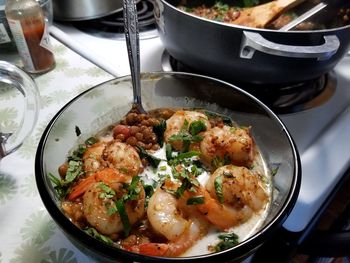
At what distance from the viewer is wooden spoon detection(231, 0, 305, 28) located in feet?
2.76

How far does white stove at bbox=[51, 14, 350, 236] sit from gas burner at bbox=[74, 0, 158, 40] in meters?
0.02

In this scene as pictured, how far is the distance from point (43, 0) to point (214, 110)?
527 mm

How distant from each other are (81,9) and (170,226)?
75 centimetres

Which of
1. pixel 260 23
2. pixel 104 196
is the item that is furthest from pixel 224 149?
pixel 260 23

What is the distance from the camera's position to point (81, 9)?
1.00 m

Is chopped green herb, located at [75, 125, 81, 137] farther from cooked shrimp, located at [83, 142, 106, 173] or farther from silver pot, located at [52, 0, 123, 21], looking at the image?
silver pot, located at [52, 0, 123, 21]

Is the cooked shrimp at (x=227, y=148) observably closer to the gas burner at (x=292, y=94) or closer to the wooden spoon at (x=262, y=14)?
the gas burner at (x=292, y=94)

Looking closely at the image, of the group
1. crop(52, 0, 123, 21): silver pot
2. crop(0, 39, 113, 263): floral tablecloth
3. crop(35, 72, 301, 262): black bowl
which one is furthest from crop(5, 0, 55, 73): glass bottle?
crop(35, 72, 301, 262): black bowl

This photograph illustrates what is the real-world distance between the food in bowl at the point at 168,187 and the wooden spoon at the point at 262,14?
0.35 meters

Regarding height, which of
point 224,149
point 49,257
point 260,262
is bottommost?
point 260,262

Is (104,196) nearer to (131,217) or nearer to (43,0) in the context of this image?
(131,217)

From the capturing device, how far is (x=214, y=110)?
69 centimetres

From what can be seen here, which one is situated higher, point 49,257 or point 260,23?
point 260,23

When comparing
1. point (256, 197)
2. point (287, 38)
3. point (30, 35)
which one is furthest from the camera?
point (30, 35)
